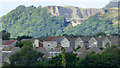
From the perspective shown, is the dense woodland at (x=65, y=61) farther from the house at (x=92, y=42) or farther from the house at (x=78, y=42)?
the house at (x=78, y=42)

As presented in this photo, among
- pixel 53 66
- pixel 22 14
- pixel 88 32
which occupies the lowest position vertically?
pixel 53 66

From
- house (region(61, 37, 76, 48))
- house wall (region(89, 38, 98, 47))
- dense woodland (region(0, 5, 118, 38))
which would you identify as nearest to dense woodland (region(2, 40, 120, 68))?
house wall (region(89, 38, 98, 47))

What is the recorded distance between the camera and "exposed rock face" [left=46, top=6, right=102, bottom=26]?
5586 inches

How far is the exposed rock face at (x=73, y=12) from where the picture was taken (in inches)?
5586

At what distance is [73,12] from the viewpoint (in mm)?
150250

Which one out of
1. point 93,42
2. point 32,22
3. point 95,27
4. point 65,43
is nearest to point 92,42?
point 93,42

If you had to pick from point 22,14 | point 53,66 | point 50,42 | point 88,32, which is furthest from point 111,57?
point 22,14

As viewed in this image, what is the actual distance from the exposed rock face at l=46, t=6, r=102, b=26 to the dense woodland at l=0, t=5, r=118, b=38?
6851 millimetres

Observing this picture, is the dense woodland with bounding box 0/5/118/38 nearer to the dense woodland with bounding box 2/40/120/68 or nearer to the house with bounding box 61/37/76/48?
the house with bounding box 61/37/76/48

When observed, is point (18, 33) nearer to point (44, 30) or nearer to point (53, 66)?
point (44, 30)

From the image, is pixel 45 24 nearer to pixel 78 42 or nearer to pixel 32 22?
pixel 32 22

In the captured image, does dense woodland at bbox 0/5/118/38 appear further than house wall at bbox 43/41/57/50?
Yes

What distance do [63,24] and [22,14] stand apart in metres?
21.7

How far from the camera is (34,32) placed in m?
114
